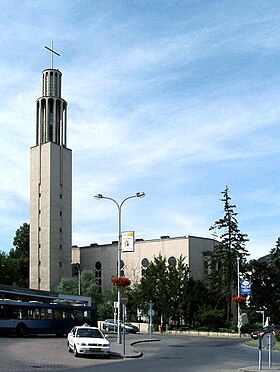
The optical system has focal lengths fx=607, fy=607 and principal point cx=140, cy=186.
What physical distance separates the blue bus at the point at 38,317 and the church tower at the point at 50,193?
44755 millimetres

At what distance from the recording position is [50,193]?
97500 mm

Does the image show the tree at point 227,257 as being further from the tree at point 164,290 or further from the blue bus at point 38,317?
the blue bus at point 38,317

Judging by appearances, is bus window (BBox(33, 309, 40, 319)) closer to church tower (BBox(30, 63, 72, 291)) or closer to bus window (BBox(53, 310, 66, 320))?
bus window (BBox(53, 310, 66, 320))

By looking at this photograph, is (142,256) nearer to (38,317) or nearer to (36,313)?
(38,317)

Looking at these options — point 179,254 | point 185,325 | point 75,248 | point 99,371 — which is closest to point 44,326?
point 99,371

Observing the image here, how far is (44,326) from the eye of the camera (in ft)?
154

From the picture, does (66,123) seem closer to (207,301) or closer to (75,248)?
(75,248)

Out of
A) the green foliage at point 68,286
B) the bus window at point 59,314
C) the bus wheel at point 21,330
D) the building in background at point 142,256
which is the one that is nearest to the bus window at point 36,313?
the bus wheel at point 21,330

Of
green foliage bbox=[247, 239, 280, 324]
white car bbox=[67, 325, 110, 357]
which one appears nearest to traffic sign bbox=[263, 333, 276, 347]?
white car bbox=[67, 325, 110, 357]

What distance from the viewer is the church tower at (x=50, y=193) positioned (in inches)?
3792

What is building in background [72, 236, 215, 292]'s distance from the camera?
9056 cm

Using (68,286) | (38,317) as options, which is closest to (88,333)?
(38,317)

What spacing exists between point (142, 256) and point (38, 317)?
Result: 50.7m

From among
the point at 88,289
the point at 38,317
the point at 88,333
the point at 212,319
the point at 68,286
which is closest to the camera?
the point at 88,333
